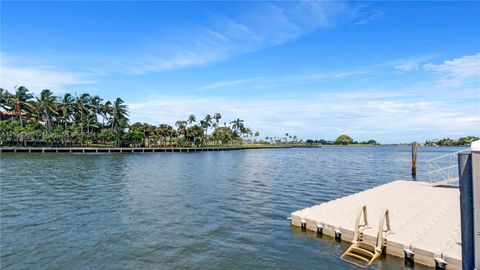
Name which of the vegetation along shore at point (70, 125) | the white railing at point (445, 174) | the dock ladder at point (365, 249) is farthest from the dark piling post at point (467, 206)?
the vegetation along shore at point (70, 125)

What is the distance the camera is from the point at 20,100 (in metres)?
93.0

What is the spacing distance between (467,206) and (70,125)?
4835 inches

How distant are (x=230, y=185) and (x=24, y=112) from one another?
352 ft

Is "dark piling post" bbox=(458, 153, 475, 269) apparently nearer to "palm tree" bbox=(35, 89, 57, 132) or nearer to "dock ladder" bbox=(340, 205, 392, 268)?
"dock ladder" bbox=(340, 205, 392, 268)

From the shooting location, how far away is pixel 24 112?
347 feet

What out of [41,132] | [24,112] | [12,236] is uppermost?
[24,112]

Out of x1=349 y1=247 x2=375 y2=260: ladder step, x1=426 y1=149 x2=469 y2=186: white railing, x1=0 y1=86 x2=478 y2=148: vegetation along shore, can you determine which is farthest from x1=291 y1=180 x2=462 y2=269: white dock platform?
x1=0 y1=86 x2=478 y2=148: vegetation along shore

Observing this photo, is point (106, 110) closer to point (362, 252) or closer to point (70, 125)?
point (70, 125)

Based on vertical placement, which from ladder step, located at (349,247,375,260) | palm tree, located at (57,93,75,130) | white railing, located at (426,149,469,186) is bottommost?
ladder step, located at (349,247,375,260)

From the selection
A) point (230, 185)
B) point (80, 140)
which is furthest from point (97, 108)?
point (230, 185)

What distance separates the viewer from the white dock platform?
34.3 ft

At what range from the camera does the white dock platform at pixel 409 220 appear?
1045cm

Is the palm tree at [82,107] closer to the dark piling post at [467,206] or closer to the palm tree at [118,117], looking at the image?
the palm tree at [118,117]

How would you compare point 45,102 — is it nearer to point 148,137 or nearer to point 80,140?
point 80,140
